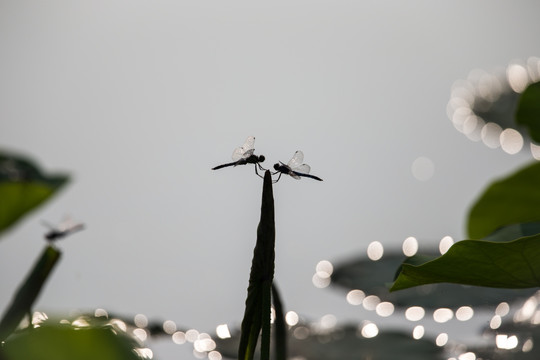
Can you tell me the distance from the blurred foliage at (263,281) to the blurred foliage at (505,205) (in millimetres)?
570

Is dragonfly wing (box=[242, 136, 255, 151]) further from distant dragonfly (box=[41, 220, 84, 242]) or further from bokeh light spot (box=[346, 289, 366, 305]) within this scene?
bokeh light spot (box=[346, 289, 366, 305])

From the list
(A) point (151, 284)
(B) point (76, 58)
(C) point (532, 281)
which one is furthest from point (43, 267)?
(B) point (76, 58)

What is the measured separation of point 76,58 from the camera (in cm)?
295

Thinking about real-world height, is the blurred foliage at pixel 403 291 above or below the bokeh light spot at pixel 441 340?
above

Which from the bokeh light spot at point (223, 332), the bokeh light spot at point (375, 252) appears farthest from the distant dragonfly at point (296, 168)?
the bokeh light spot at point (375, 252)

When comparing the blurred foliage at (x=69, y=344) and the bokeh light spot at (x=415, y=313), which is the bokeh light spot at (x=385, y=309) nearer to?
the bokeh light spot at (x=415, y=313)

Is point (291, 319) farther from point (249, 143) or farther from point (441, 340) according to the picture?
point (249, 143)

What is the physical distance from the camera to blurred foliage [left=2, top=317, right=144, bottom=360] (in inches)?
11.0

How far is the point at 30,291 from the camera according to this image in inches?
19.0

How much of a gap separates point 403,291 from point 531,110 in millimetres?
583

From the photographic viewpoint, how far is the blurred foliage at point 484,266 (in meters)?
0.51

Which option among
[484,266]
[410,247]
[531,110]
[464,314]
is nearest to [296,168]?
[484,266]

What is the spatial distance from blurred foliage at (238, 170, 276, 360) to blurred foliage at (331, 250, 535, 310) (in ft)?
2.18

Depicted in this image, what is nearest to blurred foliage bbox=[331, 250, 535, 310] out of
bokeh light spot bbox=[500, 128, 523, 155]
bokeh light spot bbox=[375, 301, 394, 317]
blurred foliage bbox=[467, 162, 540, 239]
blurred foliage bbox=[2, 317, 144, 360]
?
bokeh light spot bbox=[375, 301, 394, 317]
